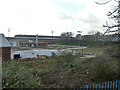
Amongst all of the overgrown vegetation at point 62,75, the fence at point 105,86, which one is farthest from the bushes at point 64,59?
the fence at point 105,86

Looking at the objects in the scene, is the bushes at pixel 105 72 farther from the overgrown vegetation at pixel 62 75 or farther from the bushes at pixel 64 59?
A: the bushes at pixel 64 59

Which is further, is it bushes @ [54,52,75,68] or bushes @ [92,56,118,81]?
bushes @ [54,52,75,68]

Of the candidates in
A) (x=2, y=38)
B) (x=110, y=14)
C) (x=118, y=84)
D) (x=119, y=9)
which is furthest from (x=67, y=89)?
(x=2, y=38)

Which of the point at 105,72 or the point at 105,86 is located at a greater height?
the point at 105,72

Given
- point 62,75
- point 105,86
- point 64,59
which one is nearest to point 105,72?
point 105,86

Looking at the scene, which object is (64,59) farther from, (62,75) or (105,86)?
(105,86)

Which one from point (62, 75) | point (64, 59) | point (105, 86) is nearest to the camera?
point (105, 86)

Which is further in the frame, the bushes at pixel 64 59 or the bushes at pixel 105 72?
the bushes at pixel 64 59

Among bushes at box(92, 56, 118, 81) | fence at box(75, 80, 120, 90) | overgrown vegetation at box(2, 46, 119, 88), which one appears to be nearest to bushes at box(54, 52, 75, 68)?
overgrown vegetation at box(2, 46, 119, 88)

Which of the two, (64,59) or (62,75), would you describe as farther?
(64,59)

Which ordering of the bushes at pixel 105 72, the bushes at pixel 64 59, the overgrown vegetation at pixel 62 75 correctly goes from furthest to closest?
the bushes at pixel 64 59, the bushes at pixel 105 72, the overgrown vegetation at pixel 62 75

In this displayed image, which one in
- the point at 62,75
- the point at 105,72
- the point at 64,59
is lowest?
the point at 62,75

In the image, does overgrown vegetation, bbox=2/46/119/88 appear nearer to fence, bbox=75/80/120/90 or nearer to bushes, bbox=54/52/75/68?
bushes, bbox=54/52/75/68

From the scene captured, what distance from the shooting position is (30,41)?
2223 inches
